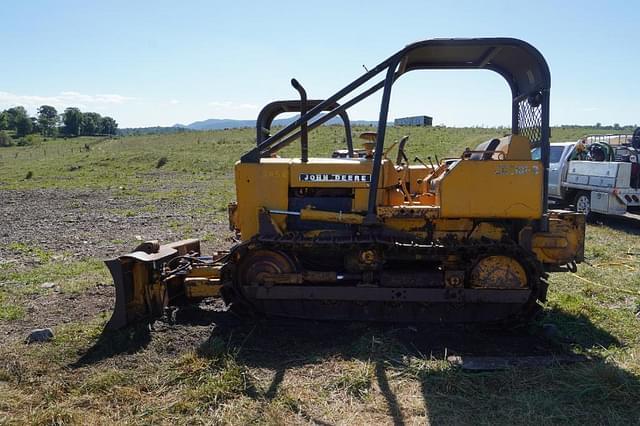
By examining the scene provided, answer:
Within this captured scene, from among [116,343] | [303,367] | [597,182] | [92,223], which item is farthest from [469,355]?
[92,223]

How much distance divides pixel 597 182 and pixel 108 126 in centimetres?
10227

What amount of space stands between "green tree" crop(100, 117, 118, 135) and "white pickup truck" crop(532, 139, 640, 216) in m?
94.0

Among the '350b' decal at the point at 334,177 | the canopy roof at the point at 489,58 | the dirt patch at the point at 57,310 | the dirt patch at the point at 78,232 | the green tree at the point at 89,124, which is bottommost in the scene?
the dirt patch at the point at 57,310

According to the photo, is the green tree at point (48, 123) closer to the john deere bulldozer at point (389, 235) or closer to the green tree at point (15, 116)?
the green tree at point (15, 116)

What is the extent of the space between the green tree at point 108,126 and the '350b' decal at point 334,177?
98554 mm

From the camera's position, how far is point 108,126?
10200 cm

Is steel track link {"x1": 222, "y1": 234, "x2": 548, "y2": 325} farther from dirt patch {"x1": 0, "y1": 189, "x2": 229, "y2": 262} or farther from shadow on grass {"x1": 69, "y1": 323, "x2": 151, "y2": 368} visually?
dirt patch {"x1": 0, "y1": 189, "x2": 229, "y2": 262}

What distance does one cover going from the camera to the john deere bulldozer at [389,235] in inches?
215

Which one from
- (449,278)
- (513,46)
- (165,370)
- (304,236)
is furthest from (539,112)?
(165,370)

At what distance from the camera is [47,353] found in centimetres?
507

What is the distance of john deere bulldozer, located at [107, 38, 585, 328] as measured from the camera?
5.46 m

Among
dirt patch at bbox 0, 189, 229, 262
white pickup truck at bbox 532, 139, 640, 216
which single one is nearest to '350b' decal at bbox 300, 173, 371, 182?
dirt patch at bbox 0, 189, 229, 262

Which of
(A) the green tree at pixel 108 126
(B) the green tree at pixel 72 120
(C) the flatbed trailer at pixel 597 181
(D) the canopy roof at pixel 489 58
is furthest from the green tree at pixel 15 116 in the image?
(D) the canopy roof at pixel 489 58

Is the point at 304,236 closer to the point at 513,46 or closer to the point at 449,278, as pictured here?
the point at 449,278
